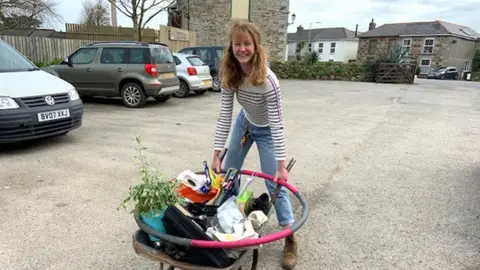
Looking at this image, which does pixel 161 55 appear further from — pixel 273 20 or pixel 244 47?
pixel 273 20

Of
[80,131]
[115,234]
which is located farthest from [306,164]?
[80,131]

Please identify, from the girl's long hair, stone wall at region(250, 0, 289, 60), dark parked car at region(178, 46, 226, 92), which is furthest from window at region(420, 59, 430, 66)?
the girl's long hair

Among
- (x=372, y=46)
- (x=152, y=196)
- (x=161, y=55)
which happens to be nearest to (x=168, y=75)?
(x=161, y=55)

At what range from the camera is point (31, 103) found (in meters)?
4.99

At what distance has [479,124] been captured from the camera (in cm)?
866

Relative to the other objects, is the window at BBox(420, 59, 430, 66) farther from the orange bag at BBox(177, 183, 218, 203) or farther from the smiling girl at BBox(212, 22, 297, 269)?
the orange bag at BBox(177, 183, 218, 203)

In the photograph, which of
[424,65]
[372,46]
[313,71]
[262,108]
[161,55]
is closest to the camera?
[262,108]

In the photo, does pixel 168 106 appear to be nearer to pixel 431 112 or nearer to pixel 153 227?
pixel 431 112

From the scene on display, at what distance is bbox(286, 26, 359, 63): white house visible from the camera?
53406mm

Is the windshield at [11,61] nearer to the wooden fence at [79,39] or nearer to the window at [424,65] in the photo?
the wooden fence at [79,39]

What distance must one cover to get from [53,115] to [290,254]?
4285 millimetres

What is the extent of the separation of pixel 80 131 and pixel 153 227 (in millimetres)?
5597

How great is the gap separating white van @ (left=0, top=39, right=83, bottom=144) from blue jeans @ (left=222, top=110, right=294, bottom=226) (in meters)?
3.61

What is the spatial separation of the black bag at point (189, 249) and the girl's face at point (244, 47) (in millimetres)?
1104
